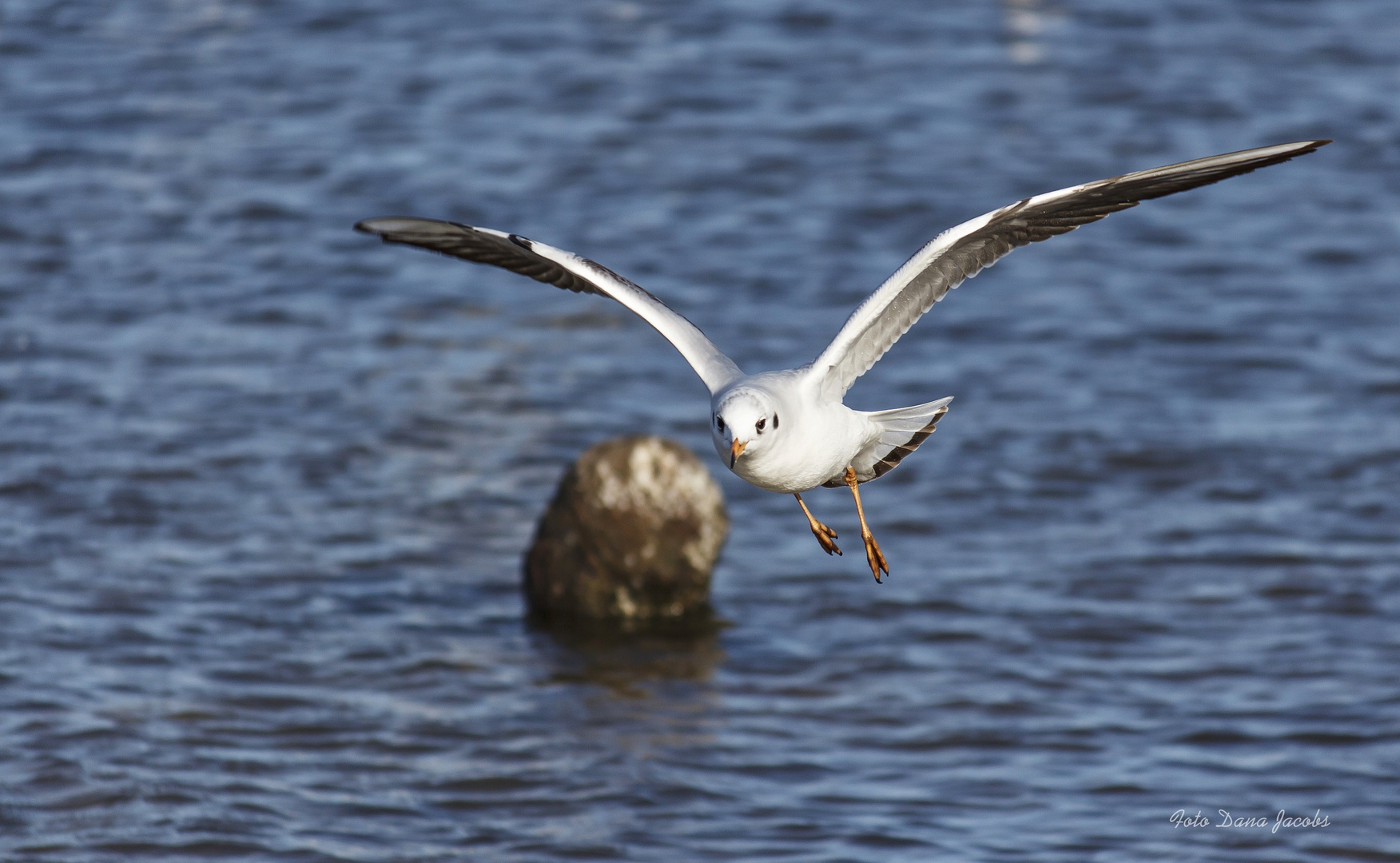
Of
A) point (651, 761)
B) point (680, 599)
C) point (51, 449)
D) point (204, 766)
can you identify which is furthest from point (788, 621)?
point (51, 449)

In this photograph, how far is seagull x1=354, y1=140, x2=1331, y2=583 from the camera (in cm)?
672

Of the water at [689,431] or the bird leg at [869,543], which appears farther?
the water at [689,431]

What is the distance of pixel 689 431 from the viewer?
49.7 feet

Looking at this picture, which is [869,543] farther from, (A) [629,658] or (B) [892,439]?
(A) [629,658]

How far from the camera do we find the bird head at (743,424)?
6.47m

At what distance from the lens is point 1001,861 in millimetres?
9797

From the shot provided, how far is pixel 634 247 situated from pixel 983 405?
4.60 metres

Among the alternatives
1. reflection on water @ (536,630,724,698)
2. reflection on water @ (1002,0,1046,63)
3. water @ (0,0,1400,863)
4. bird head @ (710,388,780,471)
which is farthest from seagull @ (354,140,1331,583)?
reflection on water @ (1002,0,1046,63)

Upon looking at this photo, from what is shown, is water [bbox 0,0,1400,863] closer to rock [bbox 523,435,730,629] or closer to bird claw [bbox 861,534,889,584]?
rock [bbox 523,435,730,629]

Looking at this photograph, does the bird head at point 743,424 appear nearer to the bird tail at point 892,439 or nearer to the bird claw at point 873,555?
the bird tail at point 892,439
